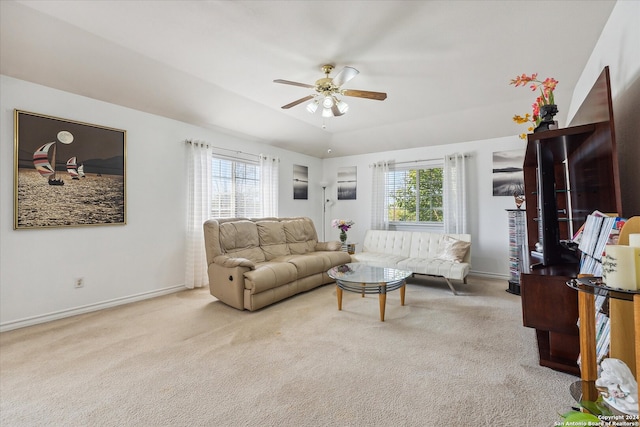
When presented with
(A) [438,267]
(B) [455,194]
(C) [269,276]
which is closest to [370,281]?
(C) [269,276]

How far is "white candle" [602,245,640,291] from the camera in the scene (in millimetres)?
885

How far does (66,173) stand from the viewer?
3.18 m

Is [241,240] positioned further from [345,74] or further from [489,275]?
[489,275]

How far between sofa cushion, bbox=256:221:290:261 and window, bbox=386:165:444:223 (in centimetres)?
254

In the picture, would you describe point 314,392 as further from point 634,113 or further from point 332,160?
point 332,160

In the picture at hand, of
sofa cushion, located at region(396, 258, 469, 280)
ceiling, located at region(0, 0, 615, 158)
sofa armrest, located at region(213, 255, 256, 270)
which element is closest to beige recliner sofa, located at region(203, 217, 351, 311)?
sofa armrest, located at region(213, 255, 256, 270)

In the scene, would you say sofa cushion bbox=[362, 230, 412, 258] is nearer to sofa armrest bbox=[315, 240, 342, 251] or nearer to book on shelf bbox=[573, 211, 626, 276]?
sofa armrest bbox=[315, 240, 342, 251]

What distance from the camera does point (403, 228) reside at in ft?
19.6

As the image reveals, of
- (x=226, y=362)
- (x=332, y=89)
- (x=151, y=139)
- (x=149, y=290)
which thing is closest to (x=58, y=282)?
(x=149, y=290)

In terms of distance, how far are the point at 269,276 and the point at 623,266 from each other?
119 inches

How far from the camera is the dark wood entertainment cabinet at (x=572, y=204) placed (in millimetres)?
1653

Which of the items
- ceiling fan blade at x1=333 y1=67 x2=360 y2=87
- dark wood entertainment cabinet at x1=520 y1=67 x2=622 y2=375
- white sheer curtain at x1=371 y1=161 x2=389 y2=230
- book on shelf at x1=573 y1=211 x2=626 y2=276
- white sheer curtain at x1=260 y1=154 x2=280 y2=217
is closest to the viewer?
book on shelf at x1=573 y1=211 x2=626 y2=276

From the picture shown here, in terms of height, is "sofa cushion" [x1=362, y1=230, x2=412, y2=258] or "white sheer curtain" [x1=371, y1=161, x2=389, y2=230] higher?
"white sheer curtain" [x1=371, y1=161, x2=389, y2=230]

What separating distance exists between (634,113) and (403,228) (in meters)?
4.37
